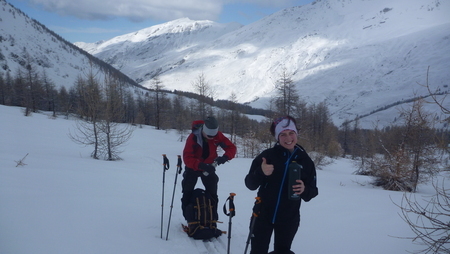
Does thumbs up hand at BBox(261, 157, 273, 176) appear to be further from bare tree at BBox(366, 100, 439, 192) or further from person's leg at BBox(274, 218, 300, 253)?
bare tree at BBox(366, 100, 439, 192)

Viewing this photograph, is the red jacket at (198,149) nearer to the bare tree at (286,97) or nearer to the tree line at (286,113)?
the tree line at (286,113)

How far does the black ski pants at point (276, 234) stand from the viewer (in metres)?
2.98

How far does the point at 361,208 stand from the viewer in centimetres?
665

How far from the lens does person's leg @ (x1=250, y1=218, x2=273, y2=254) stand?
3.03m

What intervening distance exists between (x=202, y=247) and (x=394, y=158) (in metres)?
11.6

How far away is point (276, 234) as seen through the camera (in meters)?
3.05

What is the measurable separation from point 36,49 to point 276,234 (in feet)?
399

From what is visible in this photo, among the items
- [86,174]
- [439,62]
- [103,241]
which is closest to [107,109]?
[86,174]

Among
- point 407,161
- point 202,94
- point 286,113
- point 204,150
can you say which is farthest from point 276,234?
point 202,94

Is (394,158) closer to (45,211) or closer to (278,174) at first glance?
(278,174)

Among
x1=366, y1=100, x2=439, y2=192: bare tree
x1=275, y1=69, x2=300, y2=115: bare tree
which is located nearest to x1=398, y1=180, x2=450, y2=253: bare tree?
x1=366, y1=100, x2=439, y2=192: bare tree

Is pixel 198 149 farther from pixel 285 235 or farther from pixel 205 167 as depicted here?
pixel 285 235

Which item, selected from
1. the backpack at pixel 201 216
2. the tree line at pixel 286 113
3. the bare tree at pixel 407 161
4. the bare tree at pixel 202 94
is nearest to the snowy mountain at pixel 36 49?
the tree line at pixel 286 113

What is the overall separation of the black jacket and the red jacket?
158 cm
